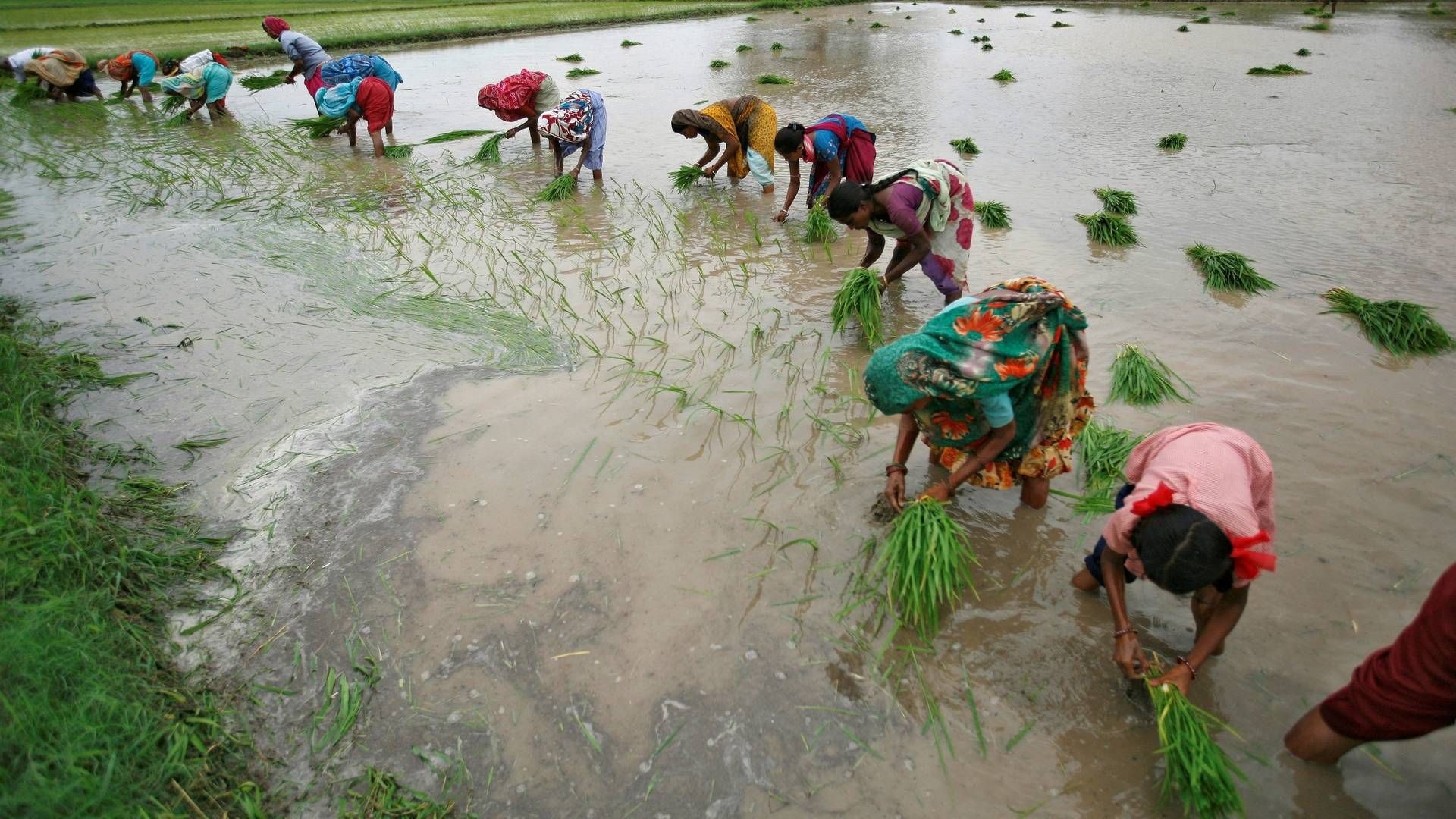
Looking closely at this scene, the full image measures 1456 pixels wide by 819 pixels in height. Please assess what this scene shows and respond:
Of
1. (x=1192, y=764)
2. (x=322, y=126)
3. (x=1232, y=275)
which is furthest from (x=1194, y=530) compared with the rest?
(x=322, y=126)

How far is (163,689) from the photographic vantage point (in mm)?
2135

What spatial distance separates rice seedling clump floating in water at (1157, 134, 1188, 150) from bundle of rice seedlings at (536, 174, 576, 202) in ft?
19.6

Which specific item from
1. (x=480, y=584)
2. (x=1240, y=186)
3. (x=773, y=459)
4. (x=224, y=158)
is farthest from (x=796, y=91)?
(x=480, y=584)

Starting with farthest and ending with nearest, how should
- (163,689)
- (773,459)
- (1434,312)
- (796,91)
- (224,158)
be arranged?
(796,91)
(224,158)
(1434,312)
(773,459)
(163,689)

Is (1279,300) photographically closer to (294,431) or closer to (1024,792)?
(1024,792)

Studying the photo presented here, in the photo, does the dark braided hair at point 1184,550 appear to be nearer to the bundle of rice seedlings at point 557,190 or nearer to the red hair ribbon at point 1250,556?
the red hair ribbon at point 1250,556

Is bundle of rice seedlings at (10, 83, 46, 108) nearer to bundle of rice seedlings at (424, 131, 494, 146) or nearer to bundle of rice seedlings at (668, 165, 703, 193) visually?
bundle of rice seedlings at (424, 131, 494, 146)

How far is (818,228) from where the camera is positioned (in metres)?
5.48

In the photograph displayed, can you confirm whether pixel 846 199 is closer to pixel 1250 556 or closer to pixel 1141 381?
pixel 1141 381

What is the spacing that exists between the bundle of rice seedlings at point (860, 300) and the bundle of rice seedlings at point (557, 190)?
3.52 metres

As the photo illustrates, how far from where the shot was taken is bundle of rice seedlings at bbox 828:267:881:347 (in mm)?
4066

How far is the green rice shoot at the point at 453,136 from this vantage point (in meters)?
8.49

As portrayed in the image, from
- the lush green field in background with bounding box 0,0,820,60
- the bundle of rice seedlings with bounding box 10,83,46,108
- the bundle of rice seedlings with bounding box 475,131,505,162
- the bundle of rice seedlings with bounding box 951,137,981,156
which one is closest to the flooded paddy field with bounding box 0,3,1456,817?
the bundle of rice seedlings with bounding box 951,137,981,156

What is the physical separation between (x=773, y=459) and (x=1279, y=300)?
3370mm
